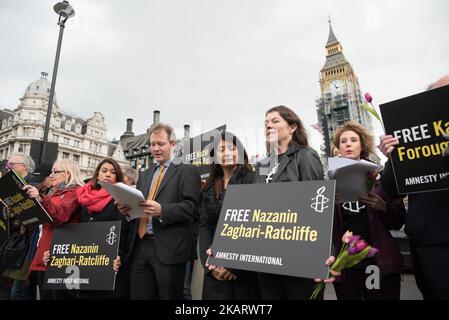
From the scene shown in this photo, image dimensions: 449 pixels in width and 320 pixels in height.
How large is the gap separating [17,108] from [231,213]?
62751 mm

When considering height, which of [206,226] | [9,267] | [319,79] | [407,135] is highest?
[319,79]

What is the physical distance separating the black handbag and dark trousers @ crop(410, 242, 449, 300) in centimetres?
407

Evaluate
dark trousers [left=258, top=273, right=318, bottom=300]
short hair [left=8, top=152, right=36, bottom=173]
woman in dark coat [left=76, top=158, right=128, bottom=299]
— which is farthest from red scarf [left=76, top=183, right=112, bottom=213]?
dark trousers [left=258, top=273, right=318, bottom=300]

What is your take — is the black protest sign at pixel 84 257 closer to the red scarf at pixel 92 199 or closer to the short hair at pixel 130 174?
the red scarf at pixel 92 199

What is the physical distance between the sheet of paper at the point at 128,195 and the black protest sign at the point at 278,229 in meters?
0.76

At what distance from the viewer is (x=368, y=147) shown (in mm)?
2699

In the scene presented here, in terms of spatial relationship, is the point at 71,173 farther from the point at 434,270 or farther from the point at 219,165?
the point at 434,270

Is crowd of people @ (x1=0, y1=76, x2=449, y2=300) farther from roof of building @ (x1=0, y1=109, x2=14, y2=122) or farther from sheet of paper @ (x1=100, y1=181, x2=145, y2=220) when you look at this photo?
roof of building @ (x1=0, y1=109, x2=14, y2=122)

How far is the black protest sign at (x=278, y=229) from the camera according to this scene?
1.48 meters

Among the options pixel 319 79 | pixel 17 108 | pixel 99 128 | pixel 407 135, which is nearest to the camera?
pixel 407 135

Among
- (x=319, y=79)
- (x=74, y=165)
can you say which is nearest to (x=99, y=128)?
(x=319, y=79)

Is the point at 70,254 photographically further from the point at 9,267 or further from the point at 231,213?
the point at 231,213

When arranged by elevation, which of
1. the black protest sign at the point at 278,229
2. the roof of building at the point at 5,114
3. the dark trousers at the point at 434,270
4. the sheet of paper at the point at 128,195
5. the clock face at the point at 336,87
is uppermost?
the clock face at the point at 336,87

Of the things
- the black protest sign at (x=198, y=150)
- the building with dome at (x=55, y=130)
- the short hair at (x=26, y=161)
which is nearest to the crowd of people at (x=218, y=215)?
the short hair at (x=26, y=161)
